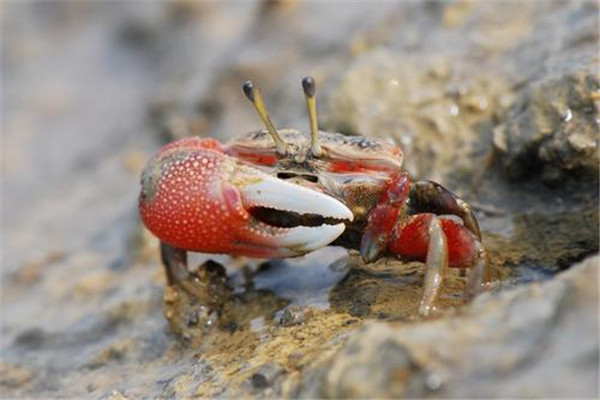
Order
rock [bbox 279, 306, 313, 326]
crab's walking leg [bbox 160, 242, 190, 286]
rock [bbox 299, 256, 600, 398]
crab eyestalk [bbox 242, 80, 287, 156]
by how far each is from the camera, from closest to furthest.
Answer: rock [bbox 299, 256, 600, 398] → rock [bbox 279, 306, 313, 326] → crab eyestalk [bbox 242, 80, 287, 156] → crab's walking leg [bbox 160, 242, 190, 286]

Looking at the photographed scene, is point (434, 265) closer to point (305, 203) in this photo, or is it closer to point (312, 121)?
point (305, 203)

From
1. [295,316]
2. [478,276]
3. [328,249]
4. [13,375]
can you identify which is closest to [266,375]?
[295,316]

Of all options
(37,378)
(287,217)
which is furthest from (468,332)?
(37,378)

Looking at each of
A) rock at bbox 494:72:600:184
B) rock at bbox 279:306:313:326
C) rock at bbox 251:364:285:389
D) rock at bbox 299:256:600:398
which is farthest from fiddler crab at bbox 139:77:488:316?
rock at bbox 494:72:600:184

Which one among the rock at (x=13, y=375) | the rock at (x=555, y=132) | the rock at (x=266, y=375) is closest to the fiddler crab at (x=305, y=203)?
the rock at (x=266, y=375)

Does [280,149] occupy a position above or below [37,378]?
above

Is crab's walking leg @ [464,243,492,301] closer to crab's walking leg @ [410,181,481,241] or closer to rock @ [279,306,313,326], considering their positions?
crab's walking leg @ [410,181,481,241]

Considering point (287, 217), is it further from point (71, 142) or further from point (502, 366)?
point (71, 142)
